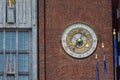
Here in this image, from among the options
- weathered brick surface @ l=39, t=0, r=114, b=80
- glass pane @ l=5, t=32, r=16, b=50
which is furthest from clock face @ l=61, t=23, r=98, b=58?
glass pane @ l=5, t=32, r=16, b=50

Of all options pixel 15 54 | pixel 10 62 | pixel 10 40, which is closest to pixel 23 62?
pixel 15 54

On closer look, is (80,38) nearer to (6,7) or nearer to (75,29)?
(75,29)

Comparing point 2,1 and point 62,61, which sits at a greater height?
point 2,1

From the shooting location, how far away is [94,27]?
217 ft

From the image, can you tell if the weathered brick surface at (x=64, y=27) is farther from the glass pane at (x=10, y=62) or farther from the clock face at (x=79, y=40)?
the glass pane at (x=10, y=62)

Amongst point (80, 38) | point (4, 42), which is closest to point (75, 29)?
point (80, 38)

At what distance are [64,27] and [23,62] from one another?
421cm

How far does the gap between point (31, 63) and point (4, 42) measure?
105 inches

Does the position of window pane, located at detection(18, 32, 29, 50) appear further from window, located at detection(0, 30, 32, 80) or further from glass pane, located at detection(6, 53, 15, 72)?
glass pane, located at detection(6, 53, 15, 72)

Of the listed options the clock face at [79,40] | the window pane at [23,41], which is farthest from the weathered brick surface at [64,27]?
the window pane at [23,41]

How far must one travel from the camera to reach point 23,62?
65812mm

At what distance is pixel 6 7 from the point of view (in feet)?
218

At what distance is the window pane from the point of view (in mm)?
65938

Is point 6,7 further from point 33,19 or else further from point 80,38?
point 80,38
